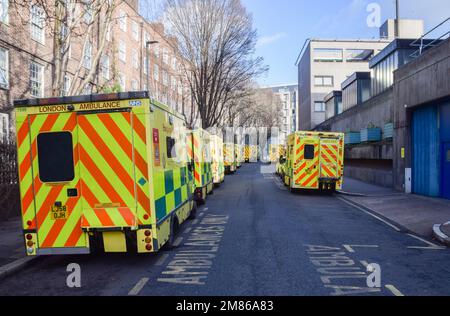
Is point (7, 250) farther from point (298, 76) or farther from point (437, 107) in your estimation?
point (298, 76)

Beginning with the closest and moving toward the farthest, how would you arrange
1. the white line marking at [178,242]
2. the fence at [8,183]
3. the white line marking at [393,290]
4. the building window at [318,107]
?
the white line marking at [393,290]
the white line marking at [178,242]
the fence at [8,183]
the building window at [318,107]

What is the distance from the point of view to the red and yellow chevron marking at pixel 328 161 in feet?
55.6

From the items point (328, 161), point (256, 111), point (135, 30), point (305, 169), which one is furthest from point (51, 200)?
point (256, 111)

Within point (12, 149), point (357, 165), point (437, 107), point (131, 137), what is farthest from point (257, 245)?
point (357, 165)

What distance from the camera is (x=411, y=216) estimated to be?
11.4m

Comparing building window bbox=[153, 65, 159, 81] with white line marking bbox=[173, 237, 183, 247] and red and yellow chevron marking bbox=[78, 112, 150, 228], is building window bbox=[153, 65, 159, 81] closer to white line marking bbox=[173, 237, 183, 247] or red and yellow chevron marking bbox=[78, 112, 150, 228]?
white line marking bbox=[173, 237, 183, 247]

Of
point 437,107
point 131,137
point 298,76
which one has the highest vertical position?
point 298,76

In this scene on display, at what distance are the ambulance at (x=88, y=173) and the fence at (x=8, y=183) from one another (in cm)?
550

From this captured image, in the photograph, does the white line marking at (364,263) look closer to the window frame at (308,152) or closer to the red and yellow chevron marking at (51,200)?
the red and yellow chevron marking at (51,200)

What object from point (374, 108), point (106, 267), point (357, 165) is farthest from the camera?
point (357, 165)

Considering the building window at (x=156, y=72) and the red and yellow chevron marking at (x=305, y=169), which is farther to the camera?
the building window at (x=156, y=72)

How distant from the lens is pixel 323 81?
59594 millimetres

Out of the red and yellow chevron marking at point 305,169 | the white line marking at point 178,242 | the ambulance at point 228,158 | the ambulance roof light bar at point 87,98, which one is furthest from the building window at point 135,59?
the ambulance roof light bar at point 87,98
